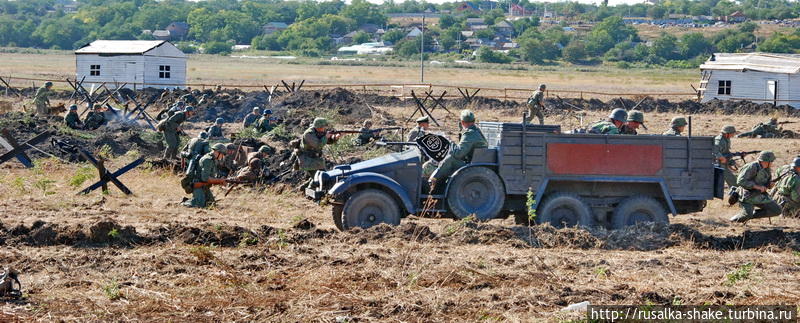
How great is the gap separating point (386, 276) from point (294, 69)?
250ft

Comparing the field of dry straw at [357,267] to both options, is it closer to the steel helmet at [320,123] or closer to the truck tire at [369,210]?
the truck tire at [369,210]

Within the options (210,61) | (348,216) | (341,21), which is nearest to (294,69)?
(210,61)

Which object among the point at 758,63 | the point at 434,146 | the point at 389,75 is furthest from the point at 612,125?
the point at 389,75

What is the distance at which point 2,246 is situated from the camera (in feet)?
40.6

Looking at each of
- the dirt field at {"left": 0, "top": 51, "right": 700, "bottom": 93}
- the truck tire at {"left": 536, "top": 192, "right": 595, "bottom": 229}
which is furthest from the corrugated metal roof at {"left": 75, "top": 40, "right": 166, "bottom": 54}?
the truck tire at {"left": 536, "top": 192, "right": 595, "bottom": 229}

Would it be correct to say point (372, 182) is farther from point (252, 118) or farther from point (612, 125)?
point (252, 118)

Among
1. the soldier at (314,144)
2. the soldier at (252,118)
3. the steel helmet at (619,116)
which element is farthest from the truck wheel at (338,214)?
the soldier at (252,118)

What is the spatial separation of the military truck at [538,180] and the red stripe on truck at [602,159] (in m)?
0.01

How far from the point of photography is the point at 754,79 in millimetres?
42875

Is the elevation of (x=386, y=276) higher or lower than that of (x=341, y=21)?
lower

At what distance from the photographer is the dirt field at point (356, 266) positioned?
984cm

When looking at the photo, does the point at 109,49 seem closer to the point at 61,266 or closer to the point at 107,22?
the point at 61,266

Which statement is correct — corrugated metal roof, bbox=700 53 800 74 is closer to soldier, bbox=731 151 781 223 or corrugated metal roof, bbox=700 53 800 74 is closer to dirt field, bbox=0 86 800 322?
soldier, bbox=731 151 781 223

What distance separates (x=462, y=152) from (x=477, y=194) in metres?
0.59
